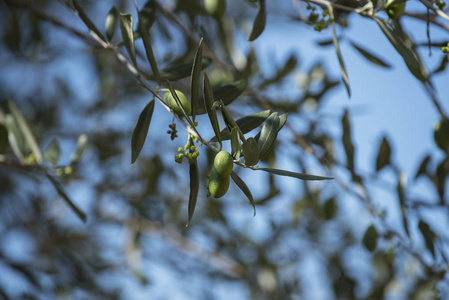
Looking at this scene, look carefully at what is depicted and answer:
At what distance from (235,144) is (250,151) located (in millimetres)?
34

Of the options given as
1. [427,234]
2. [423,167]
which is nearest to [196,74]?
[427,234]

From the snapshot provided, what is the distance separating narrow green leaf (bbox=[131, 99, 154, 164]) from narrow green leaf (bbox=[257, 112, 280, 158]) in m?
0.27

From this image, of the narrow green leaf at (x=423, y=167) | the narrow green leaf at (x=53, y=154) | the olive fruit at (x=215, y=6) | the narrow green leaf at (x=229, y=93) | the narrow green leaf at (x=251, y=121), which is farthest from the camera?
the narrow green leaf at (x=423, y=167)

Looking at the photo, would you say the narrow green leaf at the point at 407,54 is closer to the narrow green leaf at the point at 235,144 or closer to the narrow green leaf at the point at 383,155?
the narrow green leaf at the point at 235,144

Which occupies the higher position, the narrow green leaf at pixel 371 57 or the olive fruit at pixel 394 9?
the olive fruit at pixel 394 9

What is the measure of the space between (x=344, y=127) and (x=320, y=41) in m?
0.32

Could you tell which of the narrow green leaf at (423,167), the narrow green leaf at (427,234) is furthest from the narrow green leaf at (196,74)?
the narrow green leaf at (423,167)

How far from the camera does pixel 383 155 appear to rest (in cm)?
192

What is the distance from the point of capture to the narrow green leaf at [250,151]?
82 cm

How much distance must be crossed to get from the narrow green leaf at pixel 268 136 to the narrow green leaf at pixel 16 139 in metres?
1.10

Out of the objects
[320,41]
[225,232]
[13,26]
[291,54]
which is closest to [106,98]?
[13,26]

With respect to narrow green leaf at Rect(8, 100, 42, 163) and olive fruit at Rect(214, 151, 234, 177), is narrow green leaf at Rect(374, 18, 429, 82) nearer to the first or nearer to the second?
olive fruit at Rect(214, 151, 234, 177)

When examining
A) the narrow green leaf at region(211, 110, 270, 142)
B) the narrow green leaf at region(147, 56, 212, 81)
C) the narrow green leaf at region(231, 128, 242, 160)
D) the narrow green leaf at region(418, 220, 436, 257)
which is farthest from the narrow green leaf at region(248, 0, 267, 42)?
the narrow green leaf at region(418, 220, 436, 257)

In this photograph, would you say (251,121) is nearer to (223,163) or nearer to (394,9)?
(223,163)
